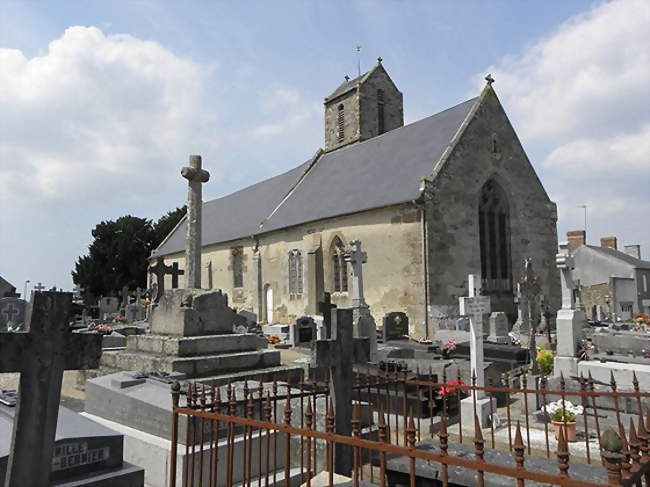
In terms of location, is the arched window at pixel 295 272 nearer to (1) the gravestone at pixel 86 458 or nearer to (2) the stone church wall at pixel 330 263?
(2) the stone church wall at pixel 330 263

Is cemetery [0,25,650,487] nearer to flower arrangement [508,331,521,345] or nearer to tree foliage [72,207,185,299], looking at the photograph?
flower arrangement [508,331,521,345]

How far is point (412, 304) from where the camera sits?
56.7 ft

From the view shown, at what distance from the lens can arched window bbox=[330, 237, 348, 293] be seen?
66.6 ft

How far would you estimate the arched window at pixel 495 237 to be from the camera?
66.3 ft

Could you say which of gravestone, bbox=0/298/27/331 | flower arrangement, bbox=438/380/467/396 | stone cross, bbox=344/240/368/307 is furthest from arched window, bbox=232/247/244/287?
flower arrangement, bbox=438/380/467/396

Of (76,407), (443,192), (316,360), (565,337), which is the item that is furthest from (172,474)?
(443,192)

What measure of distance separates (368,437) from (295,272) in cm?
1798

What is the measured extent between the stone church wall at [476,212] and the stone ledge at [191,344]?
9.79 metres

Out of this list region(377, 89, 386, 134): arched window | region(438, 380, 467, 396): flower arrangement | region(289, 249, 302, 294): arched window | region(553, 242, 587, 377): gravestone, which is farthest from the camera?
region(377, 89, 386, 134): arched window

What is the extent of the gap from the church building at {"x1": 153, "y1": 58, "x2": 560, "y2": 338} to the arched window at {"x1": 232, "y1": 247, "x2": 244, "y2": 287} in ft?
0.21

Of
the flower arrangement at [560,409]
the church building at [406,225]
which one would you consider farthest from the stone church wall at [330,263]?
the flower arrangement at [560,409]

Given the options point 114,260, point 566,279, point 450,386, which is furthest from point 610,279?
point 114,260

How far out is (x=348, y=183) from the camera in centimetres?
2252

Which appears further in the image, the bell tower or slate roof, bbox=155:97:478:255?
the bell tower
